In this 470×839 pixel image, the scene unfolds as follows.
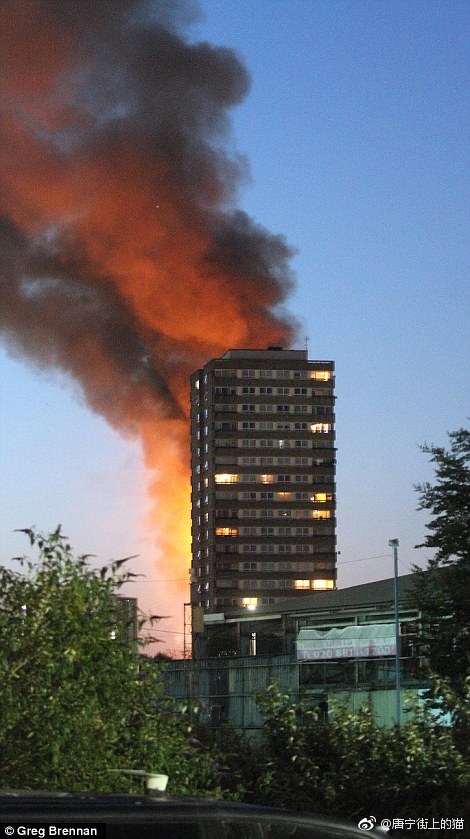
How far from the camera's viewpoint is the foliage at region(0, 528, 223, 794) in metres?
10.5

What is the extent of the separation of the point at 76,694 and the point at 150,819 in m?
4.82

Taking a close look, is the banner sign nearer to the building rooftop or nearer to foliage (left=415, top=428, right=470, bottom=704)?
the building rooftop

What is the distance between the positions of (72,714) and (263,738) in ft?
14.7

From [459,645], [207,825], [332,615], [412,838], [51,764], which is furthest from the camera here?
[332,615]

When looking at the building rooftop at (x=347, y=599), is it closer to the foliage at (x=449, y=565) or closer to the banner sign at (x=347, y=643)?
the banner sign at (x=347, y=643)

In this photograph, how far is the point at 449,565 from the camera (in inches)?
1849

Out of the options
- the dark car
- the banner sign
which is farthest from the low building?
the dark car

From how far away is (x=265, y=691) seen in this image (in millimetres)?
14547

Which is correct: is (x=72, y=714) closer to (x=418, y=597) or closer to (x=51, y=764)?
(x=51, y=764)

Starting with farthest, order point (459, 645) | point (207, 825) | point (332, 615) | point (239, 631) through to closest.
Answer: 1. point (239, 631)
2. point (332, 615)
3. point (459, 645)
4. point (207, 825)

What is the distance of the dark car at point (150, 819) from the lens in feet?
19.0

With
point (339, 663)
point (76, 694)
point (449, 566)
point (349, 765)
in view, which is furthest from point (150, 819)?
point (339, 663)

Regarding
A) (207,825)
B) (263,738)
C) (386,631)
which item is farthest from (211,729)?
(386,631)

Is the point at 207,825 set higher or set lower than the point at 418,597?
lower
